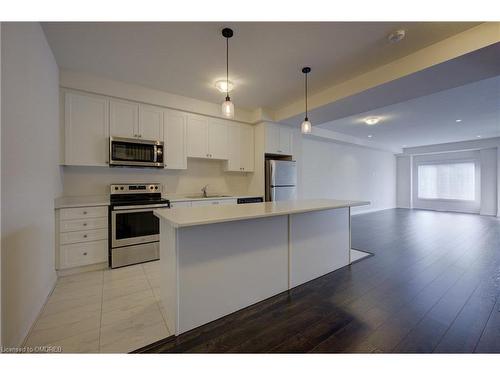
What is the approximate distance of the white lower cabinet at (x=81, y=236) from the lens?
253 cm

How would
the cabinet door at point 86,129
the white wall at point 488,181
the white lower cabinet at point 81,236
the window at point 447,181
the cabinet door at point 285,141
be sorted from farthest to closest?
1. the window at point 447,181
2. the white wall at point 488,181
3. the cabinet door at point 285,141
4. the cabinet door at point 86,129
5. the white lower cabinet at point 81,236

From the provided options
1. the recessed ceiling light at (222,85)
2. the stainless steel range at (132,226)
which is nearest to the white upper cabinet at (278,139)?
the recessed ceiling light at (222,85)

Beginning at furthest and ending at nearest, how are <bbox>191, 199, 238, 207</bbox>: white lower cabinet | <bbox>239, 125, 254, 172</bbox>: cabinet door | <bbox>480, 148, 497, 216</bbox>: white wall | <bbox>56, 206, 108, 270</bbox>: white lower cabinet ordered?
<bbox>480, 148, 497, 216</bbox>: white wall < <bbox>239, 125, 254, 172</bbox>: cabinet door < <bbox>191, 199, 238, 207</bbox>: white lower cabinet < <bbox>56, 206, 108, 270</bbox>: white lower cabinet

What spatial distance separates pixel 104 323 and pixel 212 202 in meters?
2.13

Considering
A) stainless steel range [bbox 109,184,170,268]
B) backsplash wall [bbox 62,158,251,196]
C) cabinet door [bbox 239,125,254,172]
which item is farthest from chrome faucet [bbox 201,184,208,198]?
stainless steel range [bbox 109,184,170,268]

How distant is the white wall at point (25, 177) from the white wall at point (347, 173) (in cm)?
409

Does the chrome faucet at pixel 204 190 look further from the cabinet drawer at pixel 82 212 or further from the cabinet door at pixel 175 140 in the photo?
the cabinet drawer at pixel 82 212

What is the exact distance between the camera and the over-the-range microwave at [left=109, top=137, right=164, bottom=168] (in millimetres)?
2986

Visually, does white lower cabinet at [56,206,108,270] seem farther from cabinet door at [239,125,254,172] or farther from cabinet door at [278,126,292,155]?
cabinet door at [278,126,292,155]

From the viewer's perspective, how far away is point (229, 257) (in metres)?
1.83

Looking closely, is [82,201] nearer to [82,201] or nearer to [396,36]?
→ [82,201]

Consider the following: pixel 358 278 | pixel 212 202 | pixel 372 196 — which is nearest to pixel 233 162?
pixel 212 202

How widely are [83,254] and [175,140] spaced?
6.74 feet
